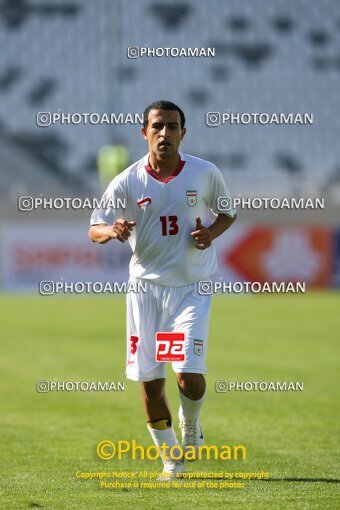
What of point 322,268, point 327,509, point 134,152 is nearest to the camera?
point 327,509

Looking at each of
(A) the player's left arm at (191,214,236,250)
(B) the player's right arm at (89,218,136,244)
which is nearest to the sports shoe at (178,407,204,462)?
(A) the player's left arm at (191,214,236,250)

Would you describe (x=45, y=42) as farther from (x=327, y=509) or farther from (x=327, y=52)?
(x=327, y=509)

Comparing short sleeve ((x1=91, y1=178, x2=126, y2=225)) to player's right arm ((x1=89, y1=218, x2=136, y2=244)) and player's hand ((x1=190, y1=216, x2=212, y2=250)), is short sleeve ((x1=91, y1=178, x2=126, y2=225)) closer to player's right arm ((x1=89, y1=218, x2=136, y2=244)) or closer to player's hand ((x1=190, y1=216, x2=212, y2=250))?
player's right arm ((x1=89, y1=218, x2=136, y2=244))

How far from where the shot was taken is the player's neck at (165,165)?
655cm

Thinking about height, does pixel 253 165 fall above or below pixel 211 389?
above

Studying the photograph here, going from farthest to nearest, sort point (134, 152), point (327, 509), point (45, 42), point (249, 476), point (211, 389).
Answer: point (45, 42) < point (134, 152) < point (211, 389) < point (249, 476) < point (327, 509)

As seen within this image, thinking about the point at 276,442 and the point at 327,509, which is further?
the point at 276,442

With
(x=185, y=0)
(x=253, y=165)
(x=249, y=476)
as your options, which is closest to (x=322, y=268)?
(x=253, y=165)

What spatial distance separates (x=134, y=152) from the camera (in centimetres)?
3158

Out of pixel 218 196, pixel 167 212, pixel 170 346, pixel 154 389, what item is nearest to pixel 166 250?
pixel 167 212

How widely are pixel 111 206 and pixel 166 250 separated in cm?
43

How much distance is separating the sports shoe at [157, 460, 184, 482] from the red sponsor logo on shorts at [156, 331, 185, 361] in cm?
65

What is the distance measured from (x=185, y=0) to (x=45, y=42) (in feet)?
15.2

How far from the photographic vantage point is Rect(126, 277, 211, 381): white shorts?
6.46 meters
